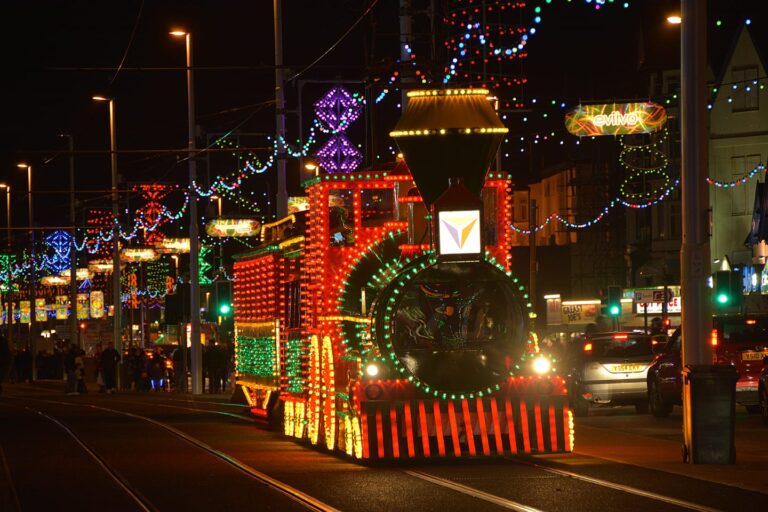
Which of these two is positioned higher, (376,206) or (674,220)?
(674,220)

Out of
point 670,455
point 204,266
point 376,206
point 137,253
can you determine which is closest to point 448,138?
point 376,206

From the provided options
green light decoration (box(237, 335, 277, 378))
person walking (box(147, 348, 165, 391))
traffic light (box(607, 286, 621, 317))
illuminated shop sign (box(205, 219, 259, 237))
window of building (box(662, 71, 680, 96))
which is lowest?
person walking (box(147, 348, 165, 391))

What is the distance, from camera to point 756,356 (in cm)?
2694

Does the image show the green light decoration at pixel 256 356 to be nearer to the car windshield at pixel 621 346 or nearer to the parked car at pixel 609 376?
the parked car at pixel 609 376

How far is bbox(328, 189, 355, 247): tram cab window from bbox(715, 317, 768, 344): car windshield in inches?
411

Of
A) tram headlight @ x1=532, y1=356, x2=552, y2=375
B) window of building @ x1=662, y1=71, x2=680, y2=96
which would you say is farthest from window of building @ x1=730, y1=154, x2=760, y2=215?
tram headlight @ x1=532, y1=356, x2=552, y2=375

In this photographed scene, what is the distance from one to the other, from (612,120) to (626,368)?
10955 mm

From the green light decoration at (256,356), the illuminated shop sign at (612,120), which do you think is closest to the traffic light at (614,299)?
the illuminated shop sign at (612,120)

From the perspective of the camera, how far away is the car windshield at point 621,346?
29125mm

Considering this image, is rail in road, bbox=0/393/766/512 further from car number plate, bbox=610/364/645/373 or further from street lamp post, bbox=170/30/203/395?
street lamp post, bbox=170/30/203/395

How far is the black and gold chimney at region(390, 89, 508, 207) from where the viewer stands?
1825 centimetres

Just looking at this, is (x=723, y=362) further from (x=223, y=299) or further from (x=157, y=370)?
(x=157, y=370)

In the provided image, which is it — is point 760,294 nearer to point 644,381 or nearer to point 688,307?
point 644,381

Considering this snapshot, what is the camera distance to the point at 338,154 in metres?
35.8
